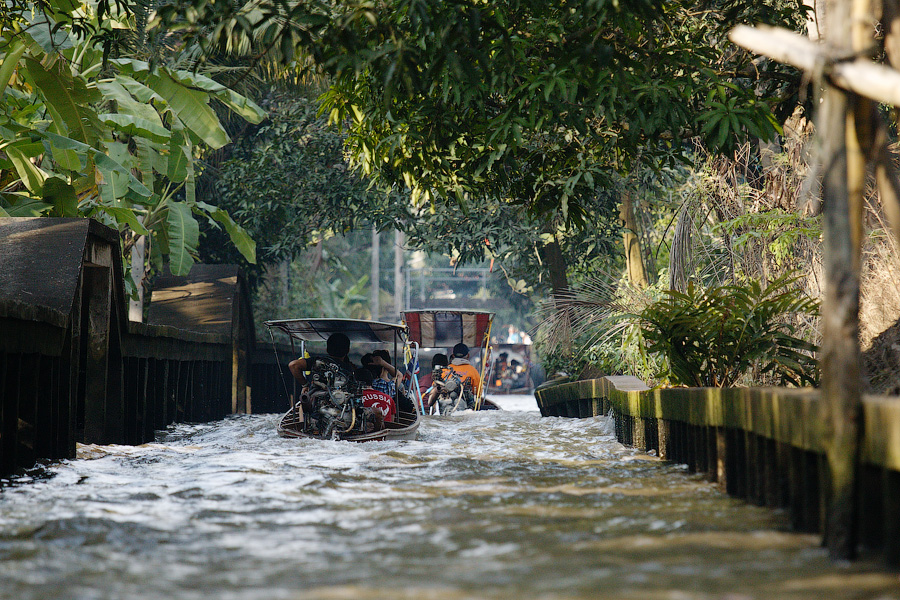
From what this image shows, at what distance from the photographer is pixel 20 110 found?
13062mm

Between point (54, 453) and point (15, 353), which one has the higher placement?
point (15, 353)

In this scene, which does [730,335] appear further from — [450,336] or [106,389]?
[450,336]

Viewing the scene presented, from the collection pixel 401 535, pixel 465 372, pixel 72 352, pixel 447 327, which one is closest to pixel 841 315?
pixel 401 535

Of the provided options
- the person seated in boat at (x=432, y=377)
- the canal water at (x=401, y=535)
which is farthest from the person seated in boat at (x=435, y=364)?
the canal water at (x=401, y=535)

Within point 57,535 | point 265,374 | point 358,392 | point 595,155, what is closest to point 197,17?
point 57,535

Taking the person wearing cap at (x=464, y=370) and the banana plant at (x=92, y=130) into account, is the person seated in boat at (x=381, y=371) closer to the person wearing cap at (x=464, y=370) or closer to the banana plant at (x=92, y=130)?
the banana plant at (x=92, y=130)

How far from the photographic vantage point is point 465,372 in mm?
21047

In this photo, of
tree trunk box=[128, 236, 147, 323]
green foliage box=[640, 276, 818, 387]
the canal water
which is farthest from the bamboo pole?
tree trunk box=[128, 236, 147, 323]

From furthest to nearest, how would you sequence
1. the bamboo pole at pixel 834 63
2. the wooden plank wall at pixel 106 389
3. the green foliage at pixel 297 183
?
the green foliage at pixel 297 183 < the wooden plank wall at pixel 106 389 < the bamboo pole at pixel 834 63

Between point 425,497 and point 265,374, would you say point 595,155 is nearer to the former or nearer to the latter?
point 425,497

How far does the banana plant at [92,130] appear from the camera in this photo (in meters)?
11.3

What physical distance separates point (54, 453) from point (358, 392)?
4.31 metres

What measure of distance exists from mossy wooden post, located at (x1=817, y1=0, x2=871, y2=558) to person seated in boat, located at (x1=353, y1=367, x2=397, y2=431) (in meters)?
8.55

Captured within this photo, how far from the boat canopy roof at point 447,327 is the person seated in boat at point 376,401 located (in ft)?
25.6
